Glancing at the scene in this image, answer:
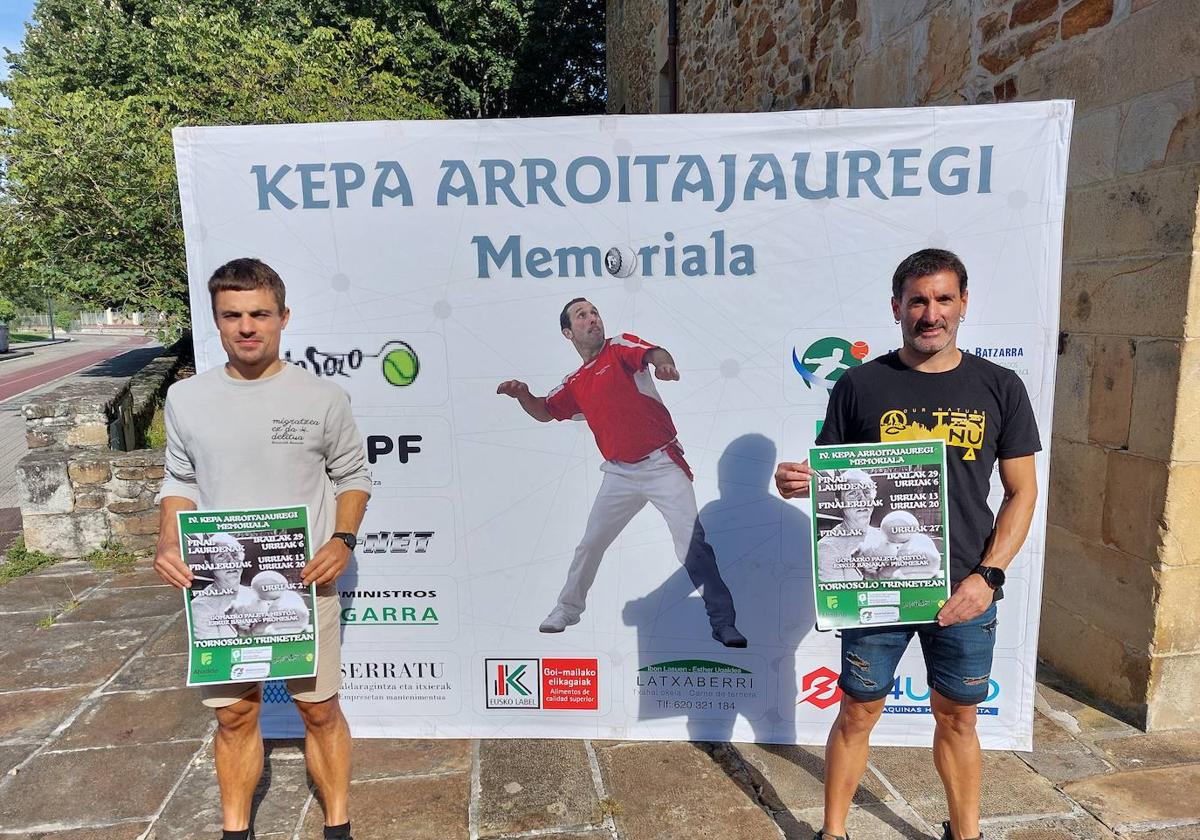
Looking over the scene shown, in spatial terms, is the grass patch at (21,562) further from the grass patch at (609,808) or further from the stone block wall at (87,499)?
the grass patch at (609,808)

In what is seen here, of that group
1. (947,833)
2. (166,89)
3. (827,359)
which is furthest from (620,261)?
(166,89)

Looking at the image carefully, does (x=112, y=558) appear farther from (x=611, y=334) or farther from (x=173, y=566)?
(x=611, y=334)

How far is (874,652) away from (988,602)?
1.13 feet

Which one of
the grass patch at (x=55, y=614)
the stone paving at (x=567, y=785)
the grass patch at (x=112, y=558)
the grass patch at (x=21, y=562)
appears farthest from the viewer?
the grass patch at (x=112, y=558)

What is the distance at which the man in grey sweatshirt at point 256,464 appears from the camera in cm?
216

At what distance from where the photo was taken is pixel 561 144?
2.72 m

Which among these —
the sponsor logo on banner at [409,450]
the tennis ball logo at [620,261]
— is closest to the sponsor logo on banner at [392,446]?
the sponsor logo on banner at [409,450]

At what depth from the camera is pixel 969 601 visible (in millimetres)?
2105

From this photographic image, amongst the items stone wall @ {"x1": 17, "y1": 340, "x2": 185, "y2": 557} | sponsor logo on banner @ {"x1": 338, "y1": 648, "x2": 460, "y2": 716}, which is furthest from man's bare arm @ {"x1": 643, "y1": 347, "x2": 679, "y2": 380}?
stone wall @ {"x1": 17, "y1": 340, "x2": 185, "y2": 557}

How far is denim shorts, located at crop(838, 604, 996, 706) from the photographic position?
2.18 meters

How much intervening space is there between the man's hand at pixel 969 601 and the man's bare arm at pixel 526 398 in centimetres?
149

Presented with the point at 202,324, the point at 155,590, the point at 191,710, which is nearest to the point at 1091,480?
the point at 202,324

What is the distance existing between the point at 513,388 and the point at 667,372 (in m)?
0.58

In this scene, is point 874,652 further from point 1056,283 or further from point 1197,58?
point 1197,58
